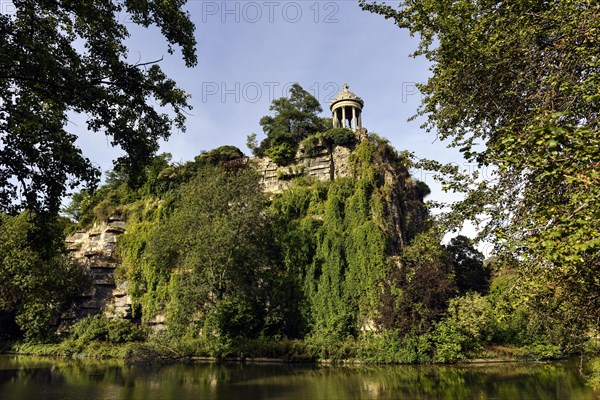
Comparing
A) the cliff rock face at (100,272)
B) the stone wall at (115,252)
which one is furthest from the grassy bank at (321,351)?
the cliff rock face at (100,272)

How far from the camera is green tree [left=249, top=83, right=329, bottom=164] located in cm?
3597

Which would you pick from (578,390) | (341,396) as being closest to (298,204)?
(341,396)

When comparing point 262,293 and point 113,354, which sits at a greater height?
point 262,293

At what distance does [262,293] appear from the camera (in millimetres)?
27469

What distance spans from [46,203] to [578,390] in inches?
676

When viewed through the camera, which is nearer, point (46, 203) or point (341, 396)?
point (46, 203)

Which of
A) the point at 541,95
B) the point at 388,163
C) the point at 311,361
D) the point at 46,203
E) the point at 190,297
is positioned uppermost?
the point at 388,163

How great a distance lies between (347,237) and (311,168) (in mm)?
8946

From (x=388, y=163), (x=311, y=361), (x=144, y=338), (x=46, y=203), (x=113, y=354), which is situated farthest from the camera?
(x=388, y=163)

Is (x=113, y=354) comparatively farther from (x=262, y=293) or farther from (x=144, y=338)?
(x=262, y=293)

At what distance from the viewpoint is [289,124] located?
3806 centimetres

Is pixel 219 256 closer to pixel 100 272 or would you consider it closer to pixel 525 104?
pixel 100 272

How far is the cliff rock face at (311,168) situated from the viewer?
3391 centimetres

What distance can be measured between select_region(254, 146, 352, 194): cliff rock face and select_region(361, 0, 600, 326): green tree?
81.5 ft
